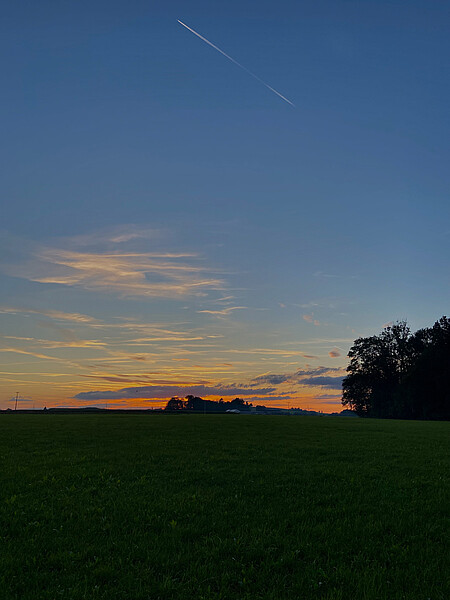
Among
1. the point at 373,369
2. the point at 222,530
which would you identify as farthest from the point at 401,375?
the point at 222,530

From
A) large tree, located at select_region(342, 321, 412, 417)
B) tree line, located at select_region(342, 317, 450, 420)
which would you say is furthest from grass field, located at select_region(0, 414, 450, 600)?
large tree, located at select_region(342, 321, 412, 417)

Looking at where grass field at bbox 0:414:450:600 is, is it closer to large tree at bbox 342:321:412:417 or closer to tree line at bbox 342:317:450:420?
tree line at bbox 342:317:450:420

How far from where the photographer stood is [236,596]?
8867 mm

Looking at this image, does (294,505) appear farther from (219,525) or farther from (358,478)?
(358,478)

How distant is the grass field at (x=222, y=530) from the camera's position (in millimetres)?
9305

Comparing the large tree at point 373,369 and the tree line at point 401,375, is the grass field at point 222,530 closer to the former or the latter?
the tree line at point 401,375

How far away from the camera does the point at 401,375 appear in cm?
12800

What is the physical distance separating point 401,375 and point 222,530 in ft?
421

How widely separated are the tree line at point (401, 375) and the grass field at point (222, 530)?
93.8 m

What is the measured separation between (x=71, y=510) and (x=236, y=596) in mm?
7088

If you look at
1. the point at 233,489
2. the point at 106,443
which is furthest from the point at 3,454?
the point at 233,489

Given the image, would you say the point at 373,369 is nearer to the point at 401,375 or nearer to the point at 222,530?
the point at 401,375

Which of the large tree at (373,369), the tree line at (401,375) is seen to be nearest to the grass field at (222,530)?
the tree line at (401,375)

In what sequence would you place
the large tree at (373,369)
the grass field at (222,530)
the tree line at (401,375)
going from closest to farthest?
1. the grass field at (222,530)
2. the tree line at (401,375)
3. the large tree at (373,369)
